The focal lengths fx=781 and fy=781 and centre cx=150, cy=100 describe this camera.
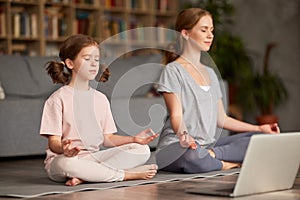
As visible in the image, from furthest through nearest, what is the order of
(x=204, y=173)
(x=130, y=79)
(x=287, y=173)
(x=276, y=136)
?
(x=204, y=173) < (x=130, y=79) < (x=287, y=173) < (x=276, y=136)

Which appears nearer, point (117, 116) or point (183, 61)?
point (117, 116)

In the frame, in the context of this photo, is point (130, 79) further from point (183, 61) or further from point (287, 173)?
point (287, 173)

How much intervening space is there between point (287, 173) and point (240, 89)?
14.5 ft

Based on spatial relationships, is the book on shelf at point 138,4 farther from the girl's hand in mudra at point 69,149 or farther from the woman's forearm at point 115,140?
the girl's hand in mudra at point 69,149

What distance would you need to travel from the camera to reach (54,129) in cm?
321

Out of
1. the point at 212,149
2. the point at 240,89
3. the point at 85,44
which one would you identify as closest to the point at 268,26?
the point at 240,89

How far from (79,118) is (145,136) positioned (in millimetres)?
283

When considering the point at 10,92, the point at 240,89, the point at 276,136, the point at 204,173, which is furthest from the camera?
the point at 240,89

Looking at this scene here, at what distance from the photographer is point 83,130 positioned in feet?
10.3

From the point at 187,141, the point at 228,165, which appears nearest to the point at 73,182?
the point at 187,141

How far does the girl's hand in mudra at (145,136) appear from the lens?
3.18 m

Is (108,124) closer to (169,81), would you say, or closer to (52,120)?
(52,120)

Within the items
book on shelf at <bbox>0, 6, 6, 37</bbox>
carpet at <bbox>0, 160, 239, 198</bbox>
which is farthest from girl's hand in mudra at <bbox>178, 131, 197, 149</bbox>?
book on shelf at <bbox>0, 6, 6, 37</bbox>

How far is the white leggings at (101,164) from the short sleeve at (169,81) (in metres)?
0.35
